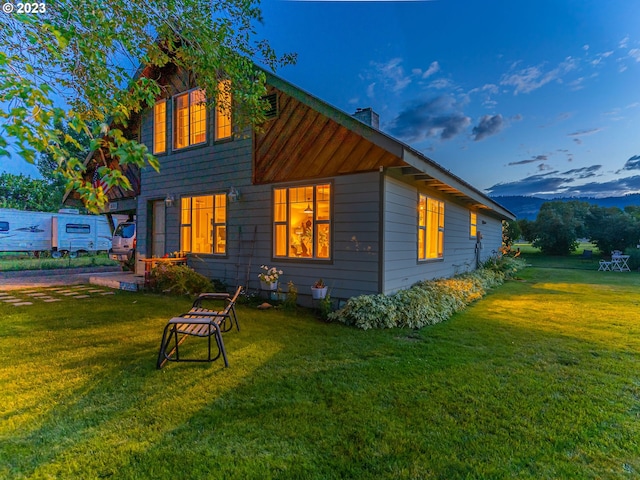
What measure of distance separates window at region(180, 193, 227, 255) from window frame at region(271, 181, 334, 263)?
1.68 meters

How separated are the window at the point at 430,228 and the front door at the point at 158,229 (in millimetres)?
7538

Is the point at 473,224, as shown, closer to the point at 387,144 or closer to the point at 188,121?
the point at 387,144

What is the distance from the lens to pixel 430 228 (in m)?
8.59

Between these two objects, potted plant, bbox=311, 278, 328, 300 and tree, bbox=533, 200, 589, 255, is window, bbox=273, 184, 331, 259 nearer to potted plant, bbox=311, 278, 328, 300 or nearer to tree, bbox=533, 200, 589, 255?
potted plant, bbox=311, 278, 328, 300

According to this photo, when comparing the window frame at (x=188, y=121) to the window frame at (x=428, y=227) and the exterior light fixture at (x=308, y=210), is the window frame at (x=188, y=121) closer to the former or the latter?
the exterior light fixture at (x=308, y=210)

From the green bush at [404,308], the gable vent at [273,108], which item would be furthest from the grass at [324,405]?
the gable vent at [273,108]

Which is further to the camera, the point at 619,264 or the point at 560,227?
the point at 560,227

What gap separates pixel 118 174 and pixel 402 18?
14543 millimetres

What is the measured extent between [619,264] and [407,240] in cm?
1726

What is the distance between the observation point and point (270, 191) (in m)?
7.46

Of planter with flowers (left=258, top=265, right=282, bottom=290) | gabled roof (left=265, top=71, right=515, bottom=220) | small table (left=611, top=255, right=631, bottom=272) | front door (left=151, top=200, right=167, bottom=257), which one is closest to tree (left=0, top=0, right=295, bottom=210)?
gabled roof (left=265, top=71, right=515, bottom=220)

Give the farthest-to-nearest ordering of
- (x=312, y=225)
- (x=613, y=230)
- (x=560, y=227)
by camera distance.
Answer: (x=560, y=227) → (x=613, y=230) → (x=312, y=225)

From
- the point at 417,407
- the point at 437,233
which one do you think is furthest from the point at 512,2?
the point at 417,407

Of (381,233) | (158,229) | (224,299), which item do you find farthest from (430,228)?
(158,229)
